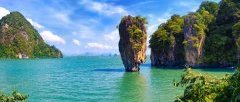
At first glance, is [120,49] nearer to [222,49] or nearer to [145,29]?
[145,29]

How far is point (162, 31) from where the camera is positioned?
103m

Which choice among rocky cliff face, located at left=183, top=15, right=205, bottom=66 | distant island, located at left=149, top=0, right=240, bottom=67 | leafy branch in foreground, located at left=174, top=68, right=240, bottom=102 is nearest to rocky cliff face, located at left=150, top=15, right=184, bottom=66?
distant island, located at left=149, top=0, right=240, bottom=67

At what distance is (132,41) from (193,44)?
15977mm

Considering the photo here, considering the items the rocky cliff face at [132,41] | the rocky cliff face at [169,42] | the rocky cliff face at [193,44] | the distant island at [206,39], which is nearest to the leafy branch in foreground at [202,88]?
the rocky cliff face at [132,41]

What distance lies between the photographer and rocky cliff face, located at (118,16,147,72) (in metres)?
82.5

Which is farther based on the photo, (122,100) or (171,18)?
(171,18)

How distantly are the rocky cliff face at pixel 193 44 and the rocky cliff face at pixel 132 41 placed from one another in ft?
41.0

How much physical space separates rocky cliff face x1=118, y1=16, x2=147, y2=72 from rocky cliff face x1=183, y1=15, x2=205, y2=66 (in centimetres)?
1249

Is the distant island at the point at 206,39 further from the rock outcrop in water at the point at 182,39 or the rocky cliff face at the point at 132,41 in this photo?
the rocky cliff face at the point at 132,41

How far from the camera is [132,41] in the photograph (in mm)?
82500

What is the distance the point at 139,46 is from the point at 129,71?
17.9ft

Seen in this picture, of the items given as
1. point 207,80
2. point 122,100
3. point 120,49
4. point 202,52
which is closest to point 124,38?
point 120,49

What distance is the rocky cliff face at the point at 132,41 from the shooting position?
82.5m

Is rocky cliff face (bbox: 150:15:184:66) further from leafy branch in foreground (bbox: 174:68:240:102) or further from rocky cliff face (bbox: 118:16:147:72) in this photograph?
leafy branch in foreground (bbox: 174:68:240:102)
